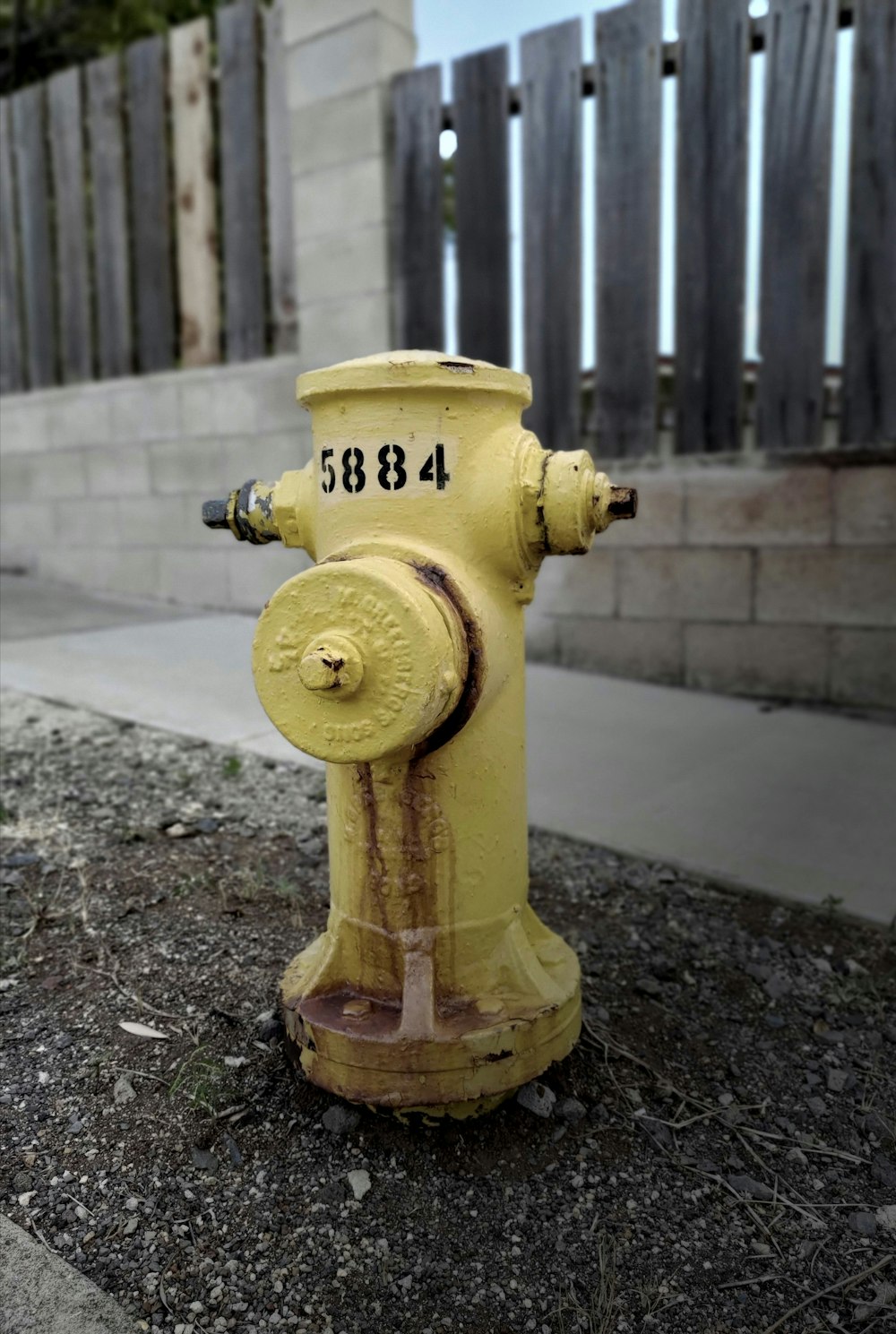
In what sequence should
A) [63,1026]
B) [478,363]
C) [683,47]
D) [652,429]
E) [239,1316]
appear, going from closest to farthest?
[239,1316], [478,363], [63,1026], [683,47], [652,429]

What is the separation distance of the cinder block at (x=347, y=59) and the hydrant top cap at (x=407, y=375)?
12.4 ft

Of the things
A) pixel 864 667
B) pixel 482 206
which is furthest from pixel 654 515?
pixel 482 206

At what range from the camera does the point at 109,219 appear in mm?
5707

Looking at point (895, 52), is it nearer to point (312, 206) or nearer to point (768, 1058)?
point (312, 206)

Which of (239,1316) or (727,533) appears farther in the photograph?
(727,533)

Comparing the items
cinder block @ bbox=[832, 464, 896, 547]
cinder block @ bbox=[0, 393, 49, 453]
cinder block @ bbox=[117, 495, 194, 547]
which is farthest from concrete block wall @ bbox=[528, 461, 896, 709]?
cinder block @ bbox=[0, 393, 49, 453]

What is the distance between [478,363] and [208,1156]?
134 cm

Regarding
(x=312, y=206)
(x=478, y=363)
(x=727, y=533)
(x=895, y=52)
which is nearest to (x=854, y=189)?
(x=895, y=52)

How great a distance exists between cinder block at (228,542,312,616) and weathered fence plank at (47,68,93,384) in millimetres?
1652

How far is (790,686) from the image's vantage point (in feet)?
13.3

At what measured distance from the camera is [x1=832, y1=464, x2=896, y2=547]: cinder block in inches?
148

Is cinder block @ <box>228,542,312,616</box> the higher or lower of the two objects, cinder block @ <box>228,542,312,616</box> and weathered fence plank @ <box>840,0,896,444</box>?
the lower

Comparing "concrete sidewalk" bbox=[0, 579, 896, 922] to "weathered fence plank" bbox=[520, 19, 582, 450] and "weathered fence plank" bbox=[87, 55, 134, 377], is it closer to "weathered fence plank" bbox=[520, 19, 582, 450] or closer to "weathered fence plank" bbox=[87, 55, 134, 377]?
"weathered fence plank" bbox=[520, 19, 582, 450]

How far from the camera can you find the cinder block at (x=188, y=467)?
5371mm
